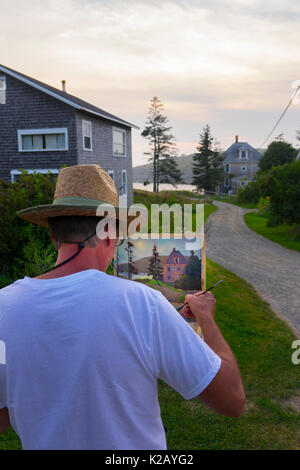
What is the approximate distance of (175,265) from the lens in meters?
4.39

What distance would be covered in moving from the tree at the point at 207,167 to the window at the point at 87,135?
128 feet

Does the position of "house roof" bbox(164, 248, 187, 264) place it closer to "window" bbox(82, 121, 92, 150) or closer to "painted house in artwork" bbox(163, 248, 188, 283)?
"painted house in artwork" bbox(163, 248, 188, 283)

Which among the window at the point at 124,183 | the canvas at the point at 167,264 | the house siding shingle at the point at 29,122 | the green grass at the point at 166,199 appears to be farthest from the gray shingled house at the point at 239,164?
the canvas at the point at 167,264

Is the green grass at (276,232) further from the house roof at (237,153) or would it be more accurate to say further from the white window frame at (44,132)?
the house roof at (237,153)

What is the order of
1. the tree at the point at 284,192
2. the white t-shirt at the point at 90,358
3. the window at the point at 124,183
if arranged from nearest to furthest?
the white t-shirt at the point at 90,358 → the tree at the point at 284,192 → the window at the point at 124,183

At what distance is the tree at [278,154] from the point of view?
147 ft

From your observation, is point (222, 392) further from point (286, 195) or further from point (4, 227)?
point (286, 195)

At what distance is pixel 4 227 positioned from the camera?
21.6 ft

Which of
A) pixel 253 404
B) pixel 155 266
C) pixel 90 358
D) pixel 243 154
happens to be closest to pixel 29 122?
pixel 155 266

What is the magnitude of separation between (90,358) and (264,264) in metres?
12.4

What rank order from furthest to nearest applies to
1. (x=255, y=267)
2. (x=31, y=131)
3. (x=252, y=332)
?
1. (x=31, y=131)
2. (x=255, y=267)
3. (x=252, y=332)

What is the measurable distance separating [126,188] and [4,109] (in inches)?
397

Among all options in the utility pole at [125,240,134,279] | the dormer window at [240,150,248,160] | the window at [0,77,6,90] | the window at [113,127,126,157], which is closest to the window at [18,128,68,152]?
the window at [0,77,6,90]
